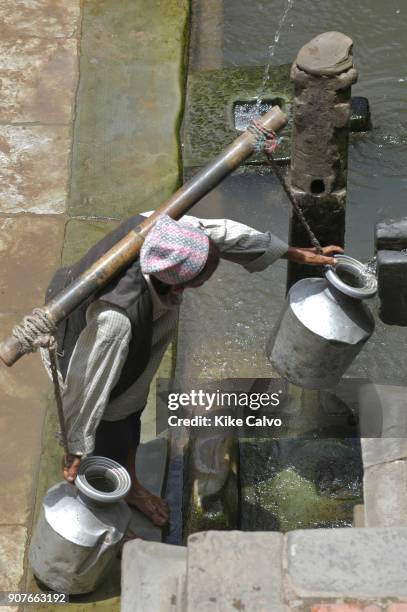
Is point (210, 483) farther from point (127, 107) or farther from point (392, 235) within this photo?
point (127, 107)

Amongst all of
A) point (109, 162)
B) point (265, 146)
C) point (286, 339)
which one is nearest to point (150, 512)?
point (286, 339)

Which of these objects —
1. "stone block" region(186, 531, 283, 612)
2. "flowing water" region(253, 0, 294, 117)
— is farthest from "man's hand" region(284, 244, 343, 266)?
"flowing water" region(253, 0, 294, 117)

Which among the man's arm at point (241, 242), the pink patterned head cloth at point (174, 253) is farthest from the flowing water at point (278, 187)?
the pink patterned head cloth at point (174, 253)

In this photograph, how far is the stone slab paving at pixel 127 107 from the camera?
5867 mm

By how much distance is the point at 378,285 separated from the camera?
3.92 meters

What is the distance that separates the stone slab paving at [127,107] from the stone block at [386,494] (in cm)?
232

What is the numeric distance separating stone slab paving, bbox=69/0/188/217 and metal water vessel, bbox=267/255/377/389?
1961 millimetres

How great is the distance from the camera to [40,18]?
6930mm

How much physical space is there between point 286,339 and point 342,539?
1.10 m

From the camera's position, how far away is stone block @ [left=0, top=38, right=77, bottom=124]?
249 inches

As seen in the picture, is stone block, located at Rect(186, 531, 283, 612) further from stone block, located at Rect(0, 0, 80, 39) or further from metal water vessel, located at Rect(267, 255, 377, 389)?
stone block, located at Rect(0, 0, 80, 39)

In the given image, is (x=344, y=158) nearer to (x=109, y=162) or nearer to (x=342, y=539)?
(x=342, y=539)

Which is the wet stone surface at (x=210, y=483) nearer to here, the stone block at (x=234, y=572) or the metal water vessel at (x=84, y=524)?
the metal water vessel at (x=84, y=524)

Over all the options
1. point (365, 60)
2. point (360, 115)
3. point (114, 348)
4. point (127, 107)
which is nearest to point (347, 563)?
point (114, 348)
